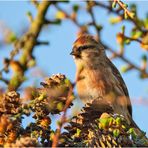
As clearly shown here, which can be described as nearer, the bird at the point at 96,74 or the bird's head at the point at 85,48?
the bird at the point at 96,74

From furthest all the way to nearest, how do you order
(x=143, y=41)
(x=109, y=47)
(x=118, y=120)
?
1. (x=118, y=120)
2. (x=143, y=41)
3. (x=109, y=47)

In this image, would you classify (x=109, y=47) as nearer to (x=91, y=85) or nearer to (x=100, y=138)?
(x=100, y=138)

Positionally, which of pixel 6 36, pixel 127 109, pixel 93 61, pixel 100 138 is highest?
pixel 93 61

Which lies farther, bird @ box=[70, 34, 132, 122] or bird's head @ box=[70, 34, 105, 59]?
bird's head @ box=[70, 34, 105, 59]

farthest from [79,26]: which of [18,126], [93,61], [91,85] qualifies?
[93,61]

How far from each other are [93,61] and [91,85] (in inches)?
36.3

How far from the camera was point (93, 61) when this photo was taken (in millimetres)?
8672

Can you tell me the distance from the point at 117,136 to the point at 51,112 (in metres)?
0.50

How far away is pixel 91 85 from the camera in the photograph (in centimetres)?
786

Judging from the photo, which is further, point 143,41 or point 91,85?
point 91,85

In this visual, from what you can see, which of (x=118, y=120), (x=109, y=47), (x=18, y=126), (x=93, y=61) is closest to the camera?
(x=109, y=47)

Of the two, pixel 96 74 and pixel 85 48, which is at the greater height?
pixel 85 48

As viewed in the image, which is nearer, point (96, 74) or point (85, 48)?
point (96, 74)

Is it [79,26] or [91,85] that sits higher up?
[91,85]
